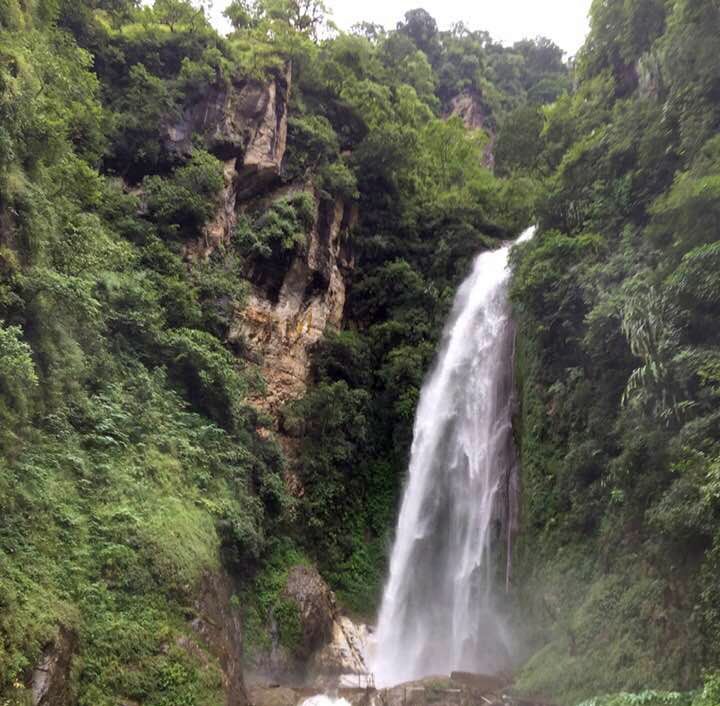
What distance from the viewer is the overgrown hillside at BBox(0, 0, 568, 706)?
8.48 meters

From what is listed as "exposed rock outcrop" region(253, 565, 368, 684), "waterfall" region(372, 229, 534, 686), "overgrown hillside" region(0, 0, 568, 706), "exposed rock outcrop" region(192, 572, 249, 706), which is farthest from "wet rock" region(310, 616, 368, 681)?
"exposed rock outcrop" region(192, 572, 249, 706)

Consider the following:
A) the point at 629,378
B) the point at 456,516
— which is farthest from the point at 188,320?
the point at 629,378

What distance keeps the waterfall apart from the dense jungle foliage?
2.68ft

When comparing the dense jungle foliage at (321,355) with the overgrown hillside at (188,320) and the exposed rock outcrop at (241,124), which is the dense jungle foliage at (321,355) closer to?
the overgrown hillside at (188,320)

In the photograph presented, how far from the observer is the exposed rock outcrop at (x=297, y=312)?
17.7 meters

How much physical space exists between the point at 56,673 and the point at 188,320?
9.23 metres

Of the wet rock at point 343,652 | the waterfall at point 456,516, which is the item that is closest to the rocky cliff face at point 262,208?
the waterfall at point 456,516

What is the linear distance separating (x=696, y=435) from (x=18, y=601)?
28.5 feet

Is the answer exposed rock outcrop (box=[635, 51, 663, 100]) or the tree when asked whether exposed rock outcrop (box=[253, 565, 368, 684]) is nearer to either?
exposed rock outcrop (box=[635, 51, 663, 100])

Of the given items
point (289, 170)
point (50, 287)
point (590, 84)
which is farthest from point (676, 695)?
point (289, 170)

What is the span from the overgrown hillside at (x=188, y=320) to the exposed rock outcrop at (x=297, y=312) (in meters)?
0.40

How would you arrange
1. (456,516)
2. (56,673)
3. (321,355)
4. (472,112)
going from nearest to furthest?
(56,673)
(456,516)
(321,355)
(472,112)

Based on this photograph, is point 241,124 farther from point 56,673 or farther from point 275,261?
point 56,673

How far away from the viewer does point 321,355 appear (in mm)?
19047
